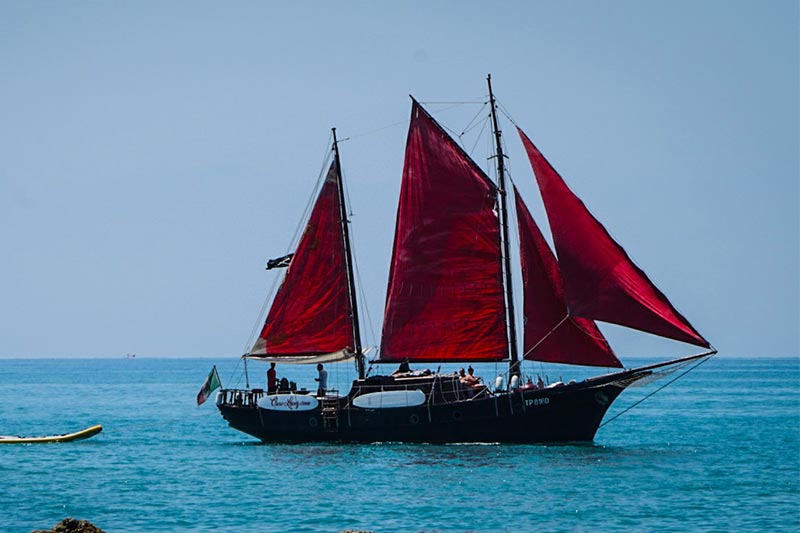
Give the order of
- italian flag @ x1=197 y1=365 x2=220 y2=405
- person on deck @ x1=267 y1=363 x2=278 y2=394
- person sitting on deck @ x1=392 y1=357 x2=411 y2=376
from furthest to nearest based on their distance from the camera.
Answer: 1. person on deck @ x1=267 y1=363 x2=278 y2=394
2. italian flag @ x1=197 y1=365 x2=220 y2=405
3. person sitting on deck @ x1=392 y1=357 x2=411 y2=376

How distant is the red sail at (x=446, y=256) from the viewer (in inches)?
1753

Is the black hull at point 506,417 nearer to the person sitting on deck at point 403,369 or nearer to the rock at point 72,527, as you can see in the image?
the person sitting on deck at point 403,369

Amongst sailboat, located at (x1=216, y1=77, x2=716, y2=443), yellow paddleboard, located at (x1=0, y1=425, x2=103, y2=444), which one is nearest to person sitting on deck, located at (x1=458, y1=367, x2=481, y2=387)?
sailboat, located at (x1=216, y1=77, x2=716, y2=443)

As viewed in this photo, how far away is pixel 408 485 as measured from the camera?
35.2 m

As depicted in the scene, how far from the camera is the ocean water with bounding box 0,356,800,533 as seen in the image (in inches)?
1176

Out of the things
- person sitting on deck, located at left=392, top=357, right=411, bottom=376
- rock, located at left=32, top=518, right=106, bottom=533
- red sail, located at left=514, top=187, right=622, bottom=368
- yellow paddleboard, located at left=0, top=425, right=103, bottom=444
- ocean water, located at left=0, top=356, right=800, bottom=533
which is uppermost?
red sail, located at left=514, top=187, right=622, bottom=368

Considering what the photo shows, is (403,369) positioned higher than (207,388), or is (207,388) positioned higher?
(403,369)

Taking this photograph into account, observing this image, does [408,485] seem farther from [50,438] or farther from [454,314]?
[50,438]

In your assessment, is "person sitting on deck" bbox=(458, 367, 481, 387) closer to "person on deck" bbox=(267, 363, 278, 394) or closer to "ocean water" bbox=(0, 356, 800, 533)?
"ocean water" bbox=(0, 356, 800, 533)

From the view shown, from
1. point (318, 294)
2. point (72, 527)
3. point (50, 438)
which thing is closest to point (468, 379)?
point (318, 294)

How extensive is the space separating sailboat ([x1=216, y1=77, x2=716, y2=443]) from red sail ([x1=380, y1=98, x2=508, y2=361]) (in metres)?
0.04

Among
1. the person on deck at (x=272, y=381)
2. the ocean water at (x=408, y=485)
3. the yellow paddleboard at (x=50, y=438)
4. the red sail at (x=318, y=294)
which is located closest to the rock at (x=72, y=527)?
the ocean water at (x=408, y=485)

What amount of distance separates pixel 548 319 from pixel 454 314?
3876 mm

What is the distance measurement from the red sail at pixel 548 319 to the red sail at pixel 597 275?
62.5 inches
